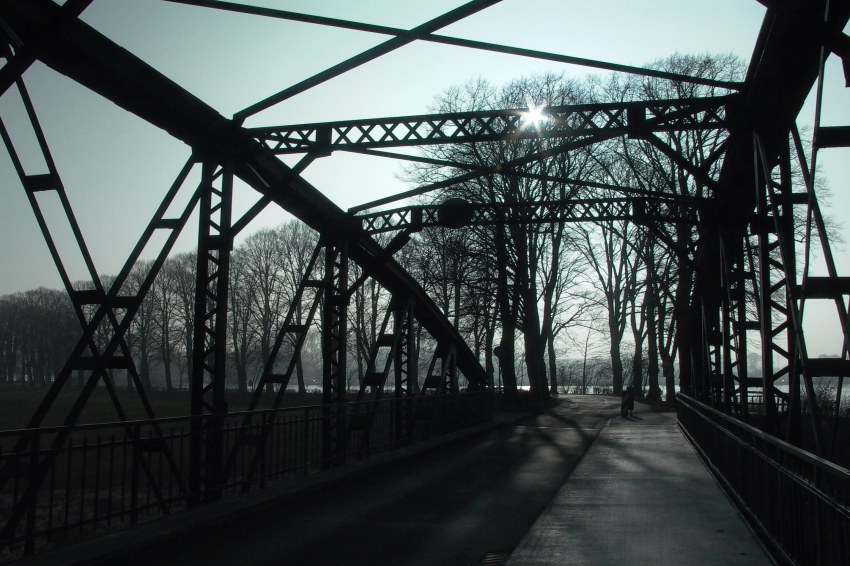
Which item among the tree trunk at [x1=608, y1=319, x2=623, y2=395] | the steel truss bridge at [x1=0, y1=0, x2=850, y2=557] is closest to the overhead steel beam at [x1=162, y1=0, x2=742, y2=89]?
the steel truss bridge at [x1=0, y1=0, x2=850, y2=557]

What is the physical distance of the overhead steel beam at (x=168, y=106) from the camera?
8.22 m

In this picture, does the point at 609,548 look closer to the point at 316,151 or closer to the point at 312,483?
the point at 312,483

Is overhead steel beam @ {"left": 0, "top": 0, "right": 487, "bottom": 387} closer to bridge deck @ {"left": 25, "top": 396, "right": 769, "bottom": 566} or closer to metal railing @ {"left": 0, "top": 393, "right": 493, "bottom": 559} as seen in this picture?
metal railing @ {"left": 0, "top": 393, "right": 493, "bottom": 559}

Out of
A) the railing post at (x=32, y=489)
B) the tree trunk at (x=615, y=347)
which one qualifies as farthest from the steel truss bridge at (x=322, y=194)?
the tree trunk at (x=615, y=347)

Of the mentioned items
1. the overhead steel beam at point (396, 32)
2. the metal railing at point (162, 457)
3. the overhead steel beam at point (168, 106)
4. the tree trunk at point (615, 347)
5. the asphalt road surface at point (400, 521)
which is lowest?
the asphalt road surface at point (400, 521)

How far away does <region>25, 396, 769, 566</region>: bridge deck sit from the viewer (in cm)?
728

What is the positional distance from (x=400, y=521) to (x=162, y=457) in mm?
6697

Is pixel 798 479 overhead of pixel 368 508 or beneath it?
overhead

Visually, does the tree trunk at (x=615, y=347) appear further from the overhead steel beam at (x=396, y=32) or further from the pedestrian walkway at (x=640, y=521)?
the overhead steel beam at (x=396, y=32)

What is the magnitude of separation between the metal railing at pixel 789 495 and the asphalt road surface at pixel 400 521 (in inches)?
93.7

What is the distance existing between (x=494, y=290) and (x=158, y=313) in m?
44.6

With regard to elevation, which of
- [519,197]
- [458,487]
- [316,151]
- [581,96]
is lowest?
[458,487]

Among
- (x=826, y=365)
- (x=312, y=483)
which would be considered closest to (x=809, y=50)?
(x=826, y=365)

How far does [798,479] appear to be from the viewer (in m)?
6.09
